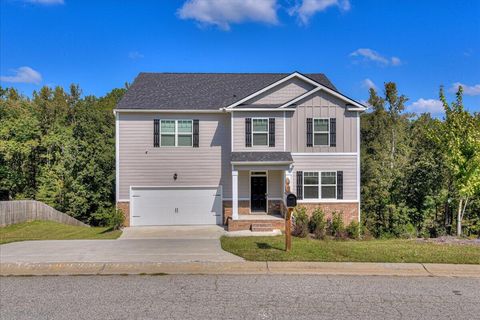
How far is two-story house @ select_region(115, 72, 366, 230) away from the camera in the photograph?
1598cm

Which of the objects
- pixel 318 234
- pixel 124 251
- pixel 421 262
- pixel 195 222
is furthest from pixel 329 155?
pixel 124 251

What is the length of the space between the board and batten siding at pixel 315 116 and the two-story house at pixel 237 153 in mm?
49

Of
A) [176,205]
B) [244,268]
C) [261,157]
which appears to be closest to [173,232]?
[176,205]

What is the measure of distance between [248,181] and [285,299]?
11.0 metres

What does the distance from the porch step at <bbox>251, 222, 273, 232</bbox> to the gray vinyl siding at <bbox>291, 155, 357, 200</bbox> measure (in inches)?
102

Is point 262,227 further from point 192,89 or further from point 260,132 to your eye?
point 192,89

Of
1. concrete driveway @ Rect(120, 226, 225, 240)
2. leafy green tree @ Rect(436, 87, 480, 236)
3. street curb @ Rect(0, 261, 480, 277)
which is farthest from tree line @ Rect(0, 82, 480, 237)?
street curb @ Rect(0, 261, 480, 277)

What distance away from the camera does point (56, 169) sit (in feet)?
76.3

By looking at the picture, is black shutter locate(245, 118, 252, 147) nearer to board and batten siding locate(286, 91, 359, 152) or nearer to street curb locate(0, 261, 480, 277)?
board and batten siding locate(286, 91, 359, 152)

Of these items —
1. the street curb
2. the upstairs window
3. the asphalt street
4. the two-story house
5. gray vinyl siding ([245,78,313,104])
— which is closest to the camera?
the asphalt street

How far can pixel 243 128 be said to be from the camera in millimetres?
16078

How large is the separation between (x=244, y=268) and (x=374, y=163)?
54.4ft

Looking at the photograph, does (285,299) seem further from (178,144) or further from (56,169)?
(56,169)

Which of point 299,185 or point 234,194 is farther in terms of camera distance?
point 299,185
